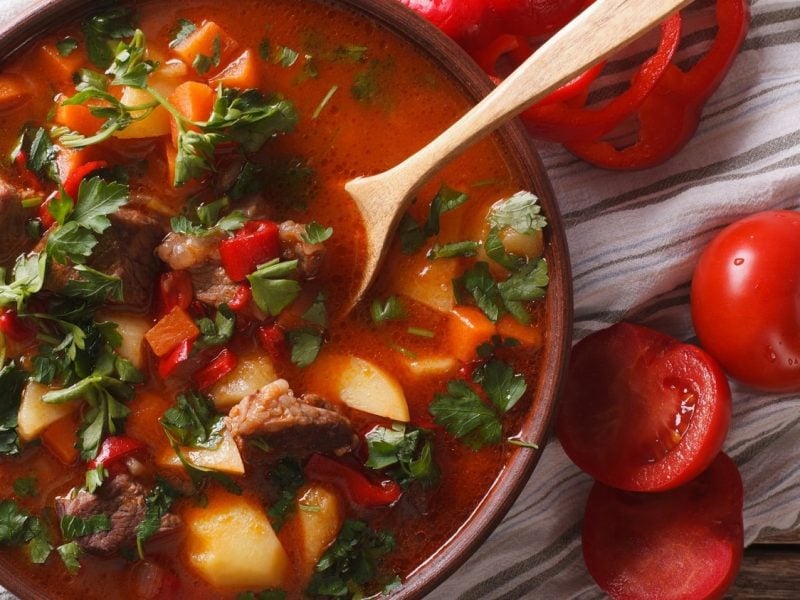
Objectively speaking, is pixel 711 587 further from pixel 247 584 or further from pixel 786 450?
pixel 247 584

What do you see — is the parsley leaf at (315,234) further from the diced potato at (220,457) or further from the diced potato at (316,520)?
the diced potato at (316,520)

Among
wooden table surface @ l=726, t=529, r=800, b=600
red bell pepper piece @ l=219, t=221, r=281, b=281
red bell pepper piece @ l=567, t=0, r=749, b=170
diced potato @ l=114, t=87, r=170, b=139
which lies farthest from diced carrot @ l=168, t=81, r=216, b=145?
wooden table surface @ l=726, t=529, r=800, b=600

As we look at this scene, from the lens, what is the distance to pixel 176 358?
3090 mm

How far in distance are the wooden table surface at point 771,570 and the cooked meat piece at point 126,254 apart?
2.65 metres

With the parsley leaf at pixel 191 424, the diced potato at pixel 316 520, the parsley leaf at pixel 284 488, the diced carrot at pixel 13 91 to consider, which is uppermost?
the diced carrot at pixel 13 91

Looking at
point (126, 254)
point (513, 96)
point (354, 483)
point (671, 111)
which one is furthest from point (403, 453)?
point (671, 111)

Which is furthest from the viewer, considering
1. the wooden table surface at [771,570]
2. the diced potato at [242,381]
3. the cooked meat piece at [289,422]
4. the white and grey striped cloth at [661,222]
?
the wooden table surface at [771,570]

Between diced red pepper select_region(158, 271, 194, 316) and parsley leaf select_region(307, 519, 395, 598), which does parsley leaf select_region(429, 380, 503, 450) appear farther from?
diced red pepper select_region(158, 271, 194, 316)

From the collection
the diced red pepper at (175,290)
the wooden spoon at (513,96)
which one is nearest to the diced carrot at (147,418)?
the diced red pepper at (175,290)

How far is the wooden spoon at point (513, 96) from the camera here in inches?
105

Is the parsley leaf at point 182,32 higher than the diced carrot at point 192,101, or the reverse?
the parsley leaf at point 182,32

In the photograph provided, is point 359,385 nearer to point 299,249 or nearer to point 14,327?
point 299,249

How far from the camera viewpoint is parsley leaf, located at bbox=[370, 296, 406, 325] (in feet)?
10.4

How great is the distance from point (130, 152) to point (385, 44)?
885 mm
